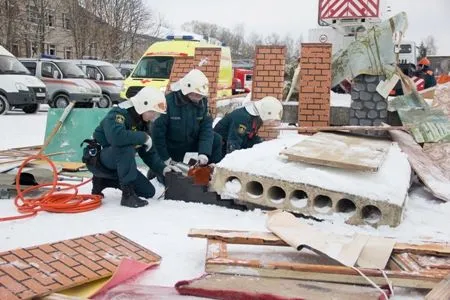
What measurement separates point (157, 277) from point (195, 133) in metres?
2.48

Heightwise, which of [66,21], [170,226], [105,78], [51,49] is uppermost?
[66,21]

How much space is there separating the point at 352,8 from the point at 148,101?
195 inches

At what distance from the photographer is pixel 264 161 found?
14.2ft

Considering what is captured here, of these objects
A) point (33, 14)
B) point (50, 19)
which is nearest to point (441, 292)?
point (33, 14)

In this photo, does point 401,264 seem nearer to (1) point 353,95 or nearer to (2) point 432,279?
(2) point 432,279

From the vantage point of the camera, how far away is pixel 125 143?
430 centimetres

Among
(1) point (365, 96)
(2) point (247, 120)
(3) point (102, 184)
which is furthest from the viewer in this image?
(1) point (365, 96)

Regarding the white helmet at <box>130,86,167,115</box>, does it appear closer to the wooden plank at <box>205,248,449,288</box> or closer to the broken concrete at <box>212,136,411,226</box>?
the broken concrete at <box>212,136,411,226</box>

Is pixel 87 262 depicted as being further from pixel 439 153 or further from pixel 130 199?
pixel 439 153

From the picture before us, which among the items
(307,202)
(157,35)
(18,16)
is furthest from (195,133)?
(157,35)

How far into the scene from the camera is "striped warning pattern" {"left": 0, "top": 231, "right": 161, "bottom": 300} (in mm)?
2516

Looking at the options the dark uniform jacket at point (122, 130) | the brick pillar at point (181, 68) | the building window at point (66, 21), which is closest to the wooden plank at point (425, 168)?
the dark uniform jacket at point (122, 130)

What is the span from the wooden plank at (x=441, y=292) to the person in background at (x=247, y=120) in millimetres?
3057

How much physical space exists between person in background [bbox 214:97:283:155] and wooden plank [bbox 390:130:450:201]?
1541 mm
